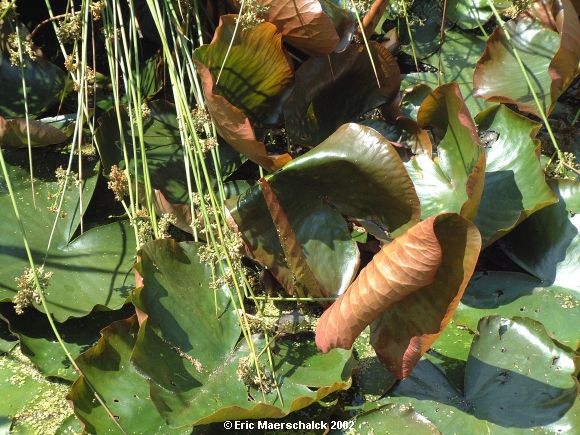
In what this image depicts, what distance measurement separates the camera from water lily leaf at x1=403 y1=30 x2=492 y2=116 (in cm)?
167

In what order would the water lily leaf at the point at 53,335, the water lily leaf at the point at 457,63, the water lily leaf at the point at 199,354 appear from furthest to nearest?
the water lily leaf at the point at 457,63
the water lily leaf at the point at 53,335
the water lily leaf at the point at 199,354

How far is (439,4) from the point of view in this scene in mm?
1811

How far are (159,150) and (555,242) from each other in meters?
0.86

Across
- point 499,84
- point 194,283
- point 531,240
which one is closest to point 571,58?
point 499,84

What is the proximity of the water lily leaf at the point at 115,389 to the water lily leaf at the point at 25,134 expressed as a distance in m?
0.45

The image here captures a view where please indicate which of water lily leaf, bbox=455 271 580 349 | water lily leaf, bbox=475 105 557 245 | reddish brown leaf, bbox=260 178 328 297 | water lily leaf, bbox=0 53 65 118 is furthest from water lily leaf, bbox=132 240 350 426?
water lily leaf, bbox=0 53 65 118

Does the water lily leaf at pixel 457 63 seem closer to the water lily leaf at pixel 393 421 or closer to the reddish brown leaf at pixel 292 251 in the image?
the reddish brown leaf at pixel 292 251

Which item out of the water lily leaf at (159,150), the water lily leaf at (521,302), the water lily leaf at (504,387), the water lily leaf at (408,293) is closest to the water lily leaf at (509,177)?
the water lily leaf at (521,302)

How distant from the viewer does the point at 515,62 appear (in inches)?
61.7

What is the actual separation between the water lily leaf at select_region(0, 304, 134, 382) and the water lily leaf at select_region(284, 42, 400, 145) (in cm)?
55

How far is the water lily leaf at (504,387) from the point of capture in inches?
44.8

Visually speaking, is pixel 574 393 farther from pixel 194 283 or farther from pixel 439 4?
pixel 439 4

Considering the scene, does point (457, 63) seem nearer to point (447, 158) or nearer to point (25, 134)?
point (447, 158)

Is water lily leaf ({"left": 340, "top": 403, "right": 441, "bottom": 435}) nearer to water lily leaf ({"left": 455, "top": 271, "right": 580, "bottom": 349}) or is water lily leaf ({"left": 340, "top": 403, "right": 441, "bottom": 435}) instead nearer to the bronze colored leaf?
water lily leaf ({"left": 455, "top": 271, "right": 580, "bottom": 349})
